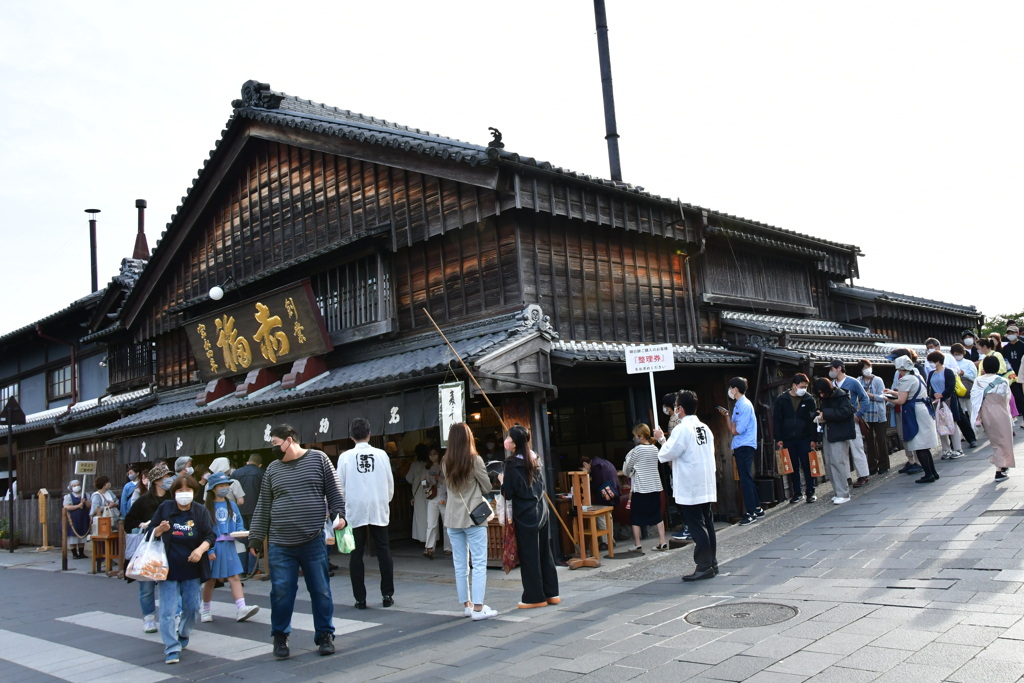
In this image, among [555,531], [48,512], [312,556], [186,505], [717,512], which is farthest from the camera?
[48,512]

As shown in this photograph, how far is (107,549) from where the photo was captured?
48.3 feet

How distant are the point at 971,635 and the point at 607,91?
17846mm

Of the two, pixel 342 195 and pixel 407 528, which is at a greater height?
pixel 342 195

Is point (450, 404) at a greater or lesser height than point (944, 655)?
greater

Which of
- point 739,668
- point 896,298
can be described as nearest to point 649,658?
point 739,668

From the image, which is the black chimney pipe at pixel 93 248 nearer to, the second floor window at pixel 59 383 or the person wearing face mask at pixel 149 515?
the second floor window at pixel 59 383

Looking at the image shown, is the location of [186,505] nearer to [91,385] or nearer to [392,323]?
[392,323]

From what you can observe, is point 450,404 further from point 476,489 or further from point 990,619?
point 990,619

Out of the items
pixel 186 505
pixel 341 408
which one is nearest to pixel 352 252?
pixel 341 408

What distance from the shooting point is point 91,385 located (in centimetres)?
2658

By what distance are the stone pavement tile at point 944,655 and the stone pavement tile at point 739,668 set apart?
101 centimetres

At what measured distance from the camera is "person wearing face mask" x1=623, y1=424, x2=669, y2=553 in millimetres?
11445

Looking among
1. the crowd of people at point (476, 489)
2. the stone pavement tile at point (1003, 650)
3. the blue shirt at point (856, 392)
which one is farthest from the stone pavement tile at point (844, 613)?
the blue shirt at point (856, 392)

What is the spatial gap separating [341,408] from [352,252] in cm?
379
